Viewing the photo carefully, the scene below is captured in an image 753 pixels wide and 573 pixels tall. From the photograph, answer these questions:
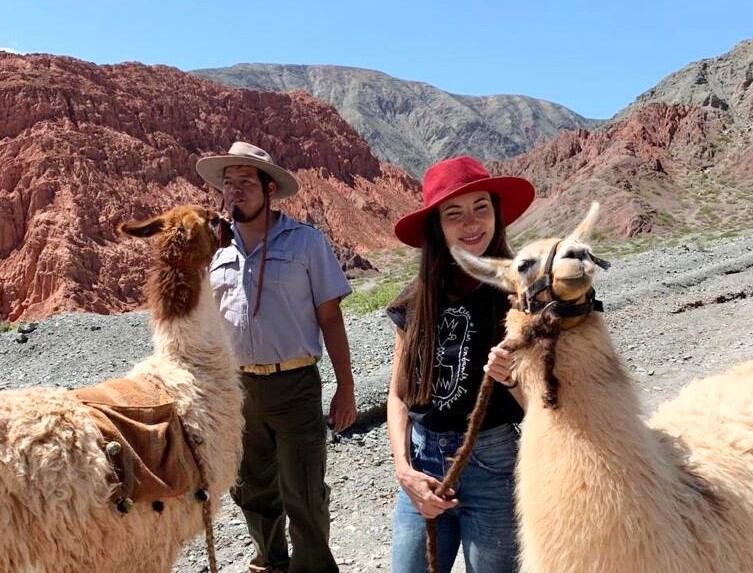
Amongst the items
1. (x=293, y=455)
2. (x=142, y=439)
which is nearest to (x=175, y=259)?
(x=142, y=439)

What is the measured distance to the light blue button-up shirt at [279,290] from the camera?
374 cm

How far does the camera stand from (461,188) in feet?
8.15

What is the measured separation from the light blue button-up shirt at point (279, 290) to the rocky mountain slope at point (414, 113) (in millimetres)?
115260

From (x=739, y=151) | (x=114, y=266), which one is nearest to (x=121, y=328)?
(x=114, y=266)

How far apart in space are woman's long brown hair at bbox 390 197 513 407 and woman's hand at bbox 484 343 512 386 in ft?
1.20

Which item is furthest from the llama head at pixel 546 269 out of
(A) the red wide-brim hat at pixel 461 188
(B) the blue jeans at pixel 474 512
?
(B) the blue jeans at pixel 474 512

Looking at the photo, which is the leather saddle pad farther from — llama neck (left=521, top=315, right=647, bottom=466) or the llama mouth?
the llama mouth

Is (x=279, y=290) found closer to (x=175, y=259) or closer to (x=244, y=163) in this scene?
(x=175, y=259)

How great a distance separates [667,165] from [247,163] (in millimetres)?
52411

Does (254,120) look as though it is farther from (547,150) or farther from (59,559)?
(59,559)

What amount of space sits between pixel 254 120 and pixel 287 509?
180ft

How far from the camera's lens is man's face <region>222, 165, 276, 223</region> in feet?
12.4

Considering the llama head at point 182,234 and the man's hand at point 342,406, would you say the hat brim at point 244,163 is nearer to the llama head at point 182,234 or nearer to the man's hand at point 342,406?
the llama head at point 182,234

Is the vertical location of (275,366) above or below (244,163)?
below
